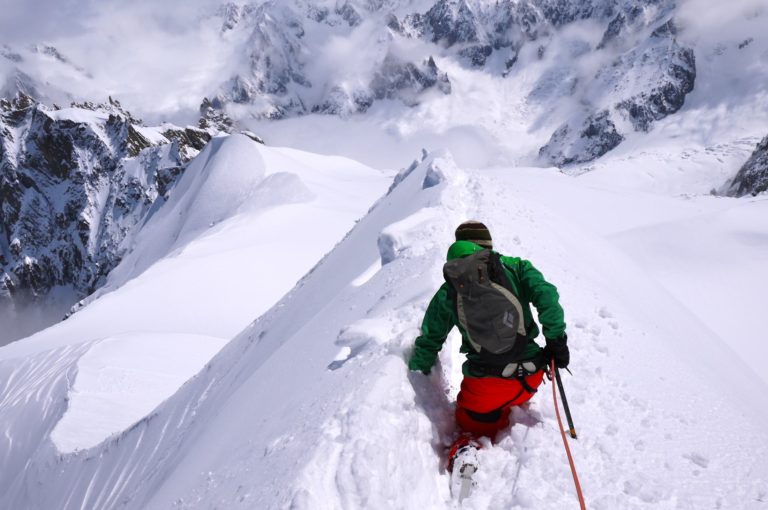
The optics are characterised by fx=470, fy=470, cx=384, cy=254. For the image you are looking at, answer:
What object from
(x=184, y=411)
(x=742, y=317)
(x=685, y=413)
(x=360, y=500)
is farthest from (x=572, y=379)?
(x=742, y=317)

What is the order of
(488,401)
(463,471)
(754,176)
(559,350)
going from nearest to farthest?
1. (463,471)
2. (559,350)
3. (488,401)
4. (754,176)

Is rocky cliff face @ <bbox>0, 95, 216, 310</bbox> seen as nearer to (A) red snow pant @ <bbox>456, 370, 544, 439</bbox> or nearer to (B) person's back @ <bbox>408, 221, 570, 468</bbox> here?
(B) person's back @ <bbox>408, 221, 570, 468</bbox>

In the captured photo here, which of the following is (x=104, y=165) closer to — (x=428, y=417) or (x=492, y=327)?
(x=428, y=417)

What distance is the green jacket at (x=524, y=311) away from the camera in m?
4.26

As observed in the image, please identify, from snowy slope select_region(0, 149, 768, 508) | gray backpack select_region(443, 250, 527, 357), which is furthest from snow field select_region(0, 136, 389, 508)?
gray backpack select_region(443, 250, 527, 357)

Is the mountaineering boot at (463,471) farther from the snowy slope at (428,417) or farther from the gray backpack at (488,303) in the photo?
the gray backpack at (488,303)

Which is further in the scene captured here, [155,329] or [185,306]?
[185,306]

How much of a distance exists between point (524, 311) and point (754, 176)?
7640 inches

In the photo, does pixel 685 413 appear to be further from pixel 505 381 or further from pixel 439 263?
pixel 439 263

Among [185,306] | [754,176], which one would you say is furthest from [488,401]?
[754,176]

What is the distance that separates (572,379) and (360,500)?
2.94m

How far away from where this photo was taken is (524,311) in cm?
433

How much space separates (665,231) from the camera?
24.0m

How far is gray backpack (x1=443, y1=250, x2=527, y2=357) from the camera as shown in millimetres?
4066
